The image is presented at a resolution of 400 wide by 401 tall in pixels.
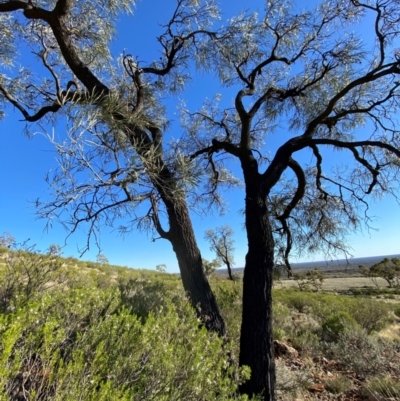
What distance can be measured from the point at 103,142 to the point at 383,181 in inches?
180

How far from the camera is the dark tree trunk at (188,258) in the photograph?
12.5ft

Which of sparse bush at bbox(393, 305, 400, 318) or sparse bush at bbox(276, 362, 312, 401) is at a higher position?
sparse bush at bbox(276, 362, 312, 401)

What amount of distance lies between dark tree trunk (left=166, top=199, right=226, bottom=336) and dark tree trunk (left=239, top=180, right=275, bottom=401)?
0.41 meters

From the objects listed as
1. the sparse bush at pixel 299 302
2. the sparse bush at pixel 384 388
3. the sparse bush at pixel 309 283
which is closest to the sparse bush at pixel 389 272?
the sparse bush at pixel 309 283

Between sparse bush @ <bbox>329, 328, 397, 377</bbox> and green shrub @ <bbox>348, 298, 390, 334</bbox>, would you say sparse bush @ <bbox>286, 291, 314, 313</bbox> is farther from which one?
sparse bush @ <bbox>329, 328, 397, 377</bbox>

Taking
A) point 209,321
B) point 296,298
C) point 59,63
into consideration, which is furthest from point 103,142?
point 296,298

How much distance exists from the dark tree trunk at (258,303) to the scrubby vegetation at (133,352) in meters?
0.23

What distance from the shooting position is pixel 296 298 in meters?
9.91

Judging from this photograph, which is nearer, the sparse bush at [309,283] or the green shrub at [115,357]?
the green shrub at [115,357]

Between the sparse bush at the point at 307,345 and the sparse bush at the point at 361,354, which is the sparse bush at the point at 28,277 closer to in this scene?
the sparse bush at the point at 307,345

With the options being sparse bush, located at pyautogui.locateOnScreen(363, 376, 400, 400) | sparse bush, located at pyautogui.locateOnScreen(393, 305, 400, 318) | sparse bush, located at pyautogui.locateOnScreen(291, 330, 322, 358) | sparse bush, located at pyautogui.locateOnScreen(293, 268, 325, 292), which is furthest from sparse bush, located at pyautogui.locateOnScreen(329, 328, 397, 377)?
sparse bush, located at pyautogui.locateOnScreen(293, 268, 325, 292)

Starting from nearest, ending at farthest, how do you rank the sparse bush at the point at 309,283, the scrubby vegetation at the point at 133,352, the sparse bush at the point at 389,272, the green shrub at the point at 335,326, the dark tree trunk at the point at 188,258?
the scrubby vegetation at the point at 133,352 < the dark tree trunk at the point at 188,258 < the green shrub at the point at 335,326 < the sparse bush at the point at 309,283 < the sparse bush at the point at 389,272

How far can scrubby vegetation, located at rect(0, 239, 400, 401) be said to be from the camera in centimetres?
156

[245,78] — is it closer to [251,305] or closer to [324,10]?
[324,10]
